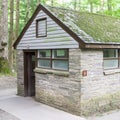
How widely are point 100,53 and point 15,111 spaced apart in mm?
3991

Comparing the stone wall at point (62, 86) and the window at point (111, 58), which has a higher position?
the window at point (111, 58)

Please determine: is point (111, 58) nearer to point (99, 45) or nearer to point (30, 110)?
point (99, 45)

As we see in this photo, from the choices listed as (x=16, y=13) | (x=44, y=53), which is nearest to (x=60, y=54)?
(x=44, y=53)

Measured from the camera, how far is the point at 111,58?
9.62 m

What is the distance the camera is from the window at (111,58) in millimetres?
9438

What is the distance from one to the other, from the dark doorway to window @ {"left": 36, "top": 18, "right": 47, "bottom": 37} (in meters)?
1.63

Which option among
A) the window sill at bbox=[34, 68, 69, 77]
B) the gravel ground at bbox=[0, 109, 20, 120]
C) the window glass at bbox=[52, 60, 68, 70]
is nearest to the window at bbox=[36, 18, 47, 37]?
the window glass at bbox=[52, 60, 68, 70]

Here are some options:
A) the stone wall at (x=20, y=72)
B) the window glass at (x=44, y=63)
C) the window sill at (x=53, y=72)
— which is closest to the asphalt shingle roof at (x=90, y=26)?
the window sill at (x=53, y=72)

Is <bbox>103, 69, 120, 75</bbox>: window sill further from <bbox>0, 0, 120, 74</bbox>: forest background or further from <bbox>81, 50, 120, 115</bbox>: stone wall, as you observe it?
<bbox>0, 0, 120, 74</bbox>: forest background

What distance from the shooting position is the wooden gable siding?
8.96m

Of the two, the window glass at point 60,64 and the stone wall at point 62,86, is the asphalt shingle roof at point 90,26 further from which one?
the window glass at point 60,64

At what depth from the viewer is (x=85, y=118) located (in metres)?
8.41

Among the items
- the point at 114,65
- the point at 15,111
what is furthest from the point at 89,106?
the point at 15,111

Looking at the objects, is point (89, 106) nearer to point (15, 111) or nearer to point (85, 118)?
point (85, 118)
